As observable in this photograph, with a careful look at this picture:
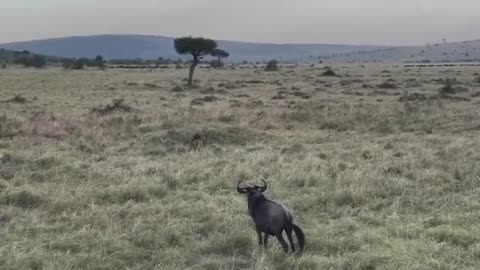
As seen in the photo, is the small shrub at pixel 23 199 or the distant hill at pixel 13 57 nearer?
the small shrub at pixel 23 199

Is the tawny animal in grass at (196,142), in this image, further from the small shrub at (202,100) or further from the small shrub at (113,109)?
the small shrub at (202,100)

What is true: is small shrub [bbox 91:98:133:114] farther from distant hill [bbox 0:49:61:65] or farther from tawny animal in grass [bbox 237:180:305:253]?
distant hill [bbox 0:49:61:65]

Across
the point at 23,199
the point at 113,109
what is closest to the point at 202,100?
the point at 113,109

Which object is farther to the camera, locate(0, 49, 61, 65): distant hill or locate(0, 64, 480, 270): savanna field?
locate(0, 49, 61, 65): distant hill

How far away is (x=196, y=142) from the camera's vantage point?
50.6ft

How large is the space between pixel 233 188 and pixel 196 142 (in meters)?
4.84

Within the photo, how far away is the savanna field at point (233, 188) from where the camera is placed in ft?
23.1

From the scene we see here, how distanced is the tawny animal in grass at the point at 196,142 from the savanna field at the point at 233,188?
192 millimetres

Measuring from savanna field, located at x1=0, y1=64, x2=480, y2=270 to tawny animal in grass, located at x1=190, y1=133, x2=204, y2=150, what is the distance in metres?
0.19

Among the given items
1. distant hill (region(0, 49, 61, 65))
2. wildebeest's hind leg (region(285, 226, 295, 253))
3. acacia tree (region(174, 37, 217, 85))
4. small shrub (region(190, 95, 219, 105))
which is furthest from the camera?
distant hill (region(0, 49, 61, 65))

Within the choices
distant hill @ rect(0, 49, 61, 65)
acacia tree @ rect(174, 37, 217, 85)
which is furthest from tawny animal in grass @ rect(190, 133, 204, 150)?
distant hill @ rect(0, 49, 61, 65)

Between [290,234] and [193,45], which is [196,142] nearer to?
[290,234]

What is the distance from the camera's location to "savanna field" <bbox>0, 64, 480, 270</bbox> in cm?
704

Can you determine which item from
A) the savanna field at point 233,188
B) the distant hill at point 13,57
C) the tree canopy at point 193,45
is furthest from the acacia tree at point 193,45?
the distant hill at point 13,57
